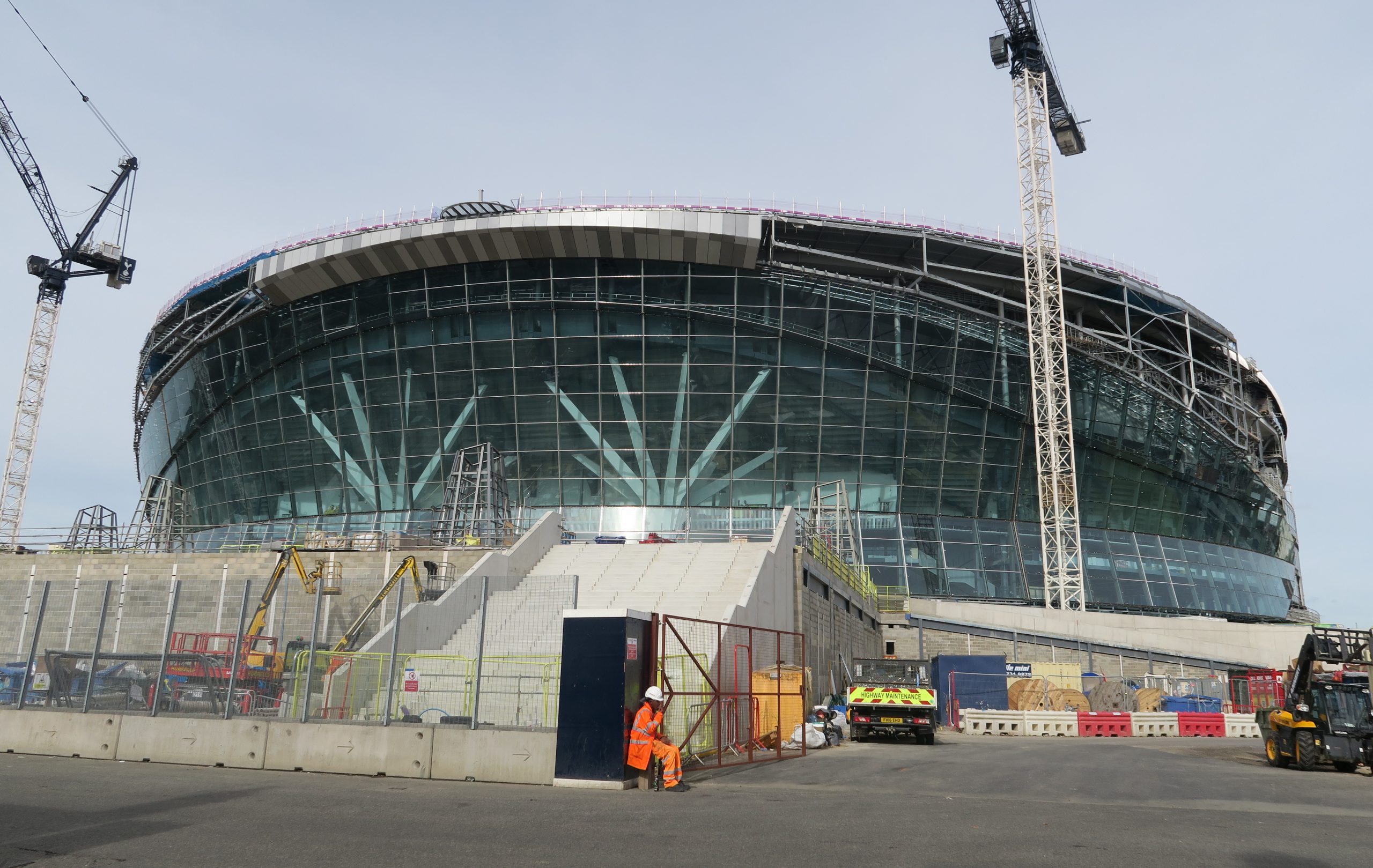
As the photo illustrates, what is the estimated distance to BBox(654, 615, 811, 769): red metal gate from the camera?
1612 cm

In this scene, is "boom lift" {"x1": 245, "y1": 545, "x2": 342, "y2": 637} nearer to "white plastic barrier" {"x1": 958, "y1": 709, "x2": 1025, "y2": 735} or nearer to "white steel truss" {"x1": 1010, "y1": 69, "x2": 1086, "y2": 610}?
"white plastic barrier" {"x1": 958, "y1": 709, "x2": 1025, "y2": 735}

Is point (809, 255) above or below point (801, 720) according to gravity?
above

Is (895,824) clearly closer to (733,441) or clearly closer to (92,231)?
(733,441)

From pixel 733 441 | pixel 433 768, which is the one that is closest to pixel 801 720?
pixel 433 768

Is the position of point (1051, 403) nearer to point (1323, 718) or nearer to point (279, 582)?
point (1323, 718)

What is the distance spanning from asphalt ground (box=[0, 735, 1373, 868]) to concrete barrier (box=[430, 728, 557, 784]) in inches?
12.3

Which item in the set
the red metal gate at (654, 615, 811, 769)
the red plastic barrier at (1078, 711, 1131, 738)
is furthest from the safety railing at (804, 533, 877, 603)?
the red plastic barrier at (1078, 711, 1131, 738)

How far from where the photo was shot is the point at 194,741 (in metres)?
15.6

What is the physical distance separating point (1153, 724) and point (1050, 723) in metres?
3.75

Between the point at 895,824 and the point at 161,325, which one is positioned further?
the point at 161,325

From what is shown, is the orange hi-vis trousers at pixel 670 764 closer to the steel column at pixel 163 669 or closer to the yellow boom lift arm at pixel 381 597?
the steel column at pixel 163 669

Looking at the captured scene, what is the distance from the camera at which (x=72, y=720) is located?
16406 millimetres

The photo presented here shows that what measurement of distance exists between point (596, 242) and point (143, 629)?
89.4ft

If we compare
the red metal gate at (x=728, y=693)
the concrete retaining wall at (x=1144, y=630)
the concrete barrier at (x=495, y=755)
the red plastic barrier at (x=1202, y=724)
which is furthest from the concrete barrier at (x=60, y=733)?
the concrete retaining wall at (x=1144, y=630)
